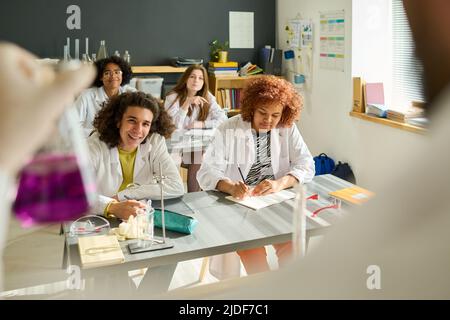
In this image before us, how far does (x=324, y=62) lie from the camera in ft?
13.6

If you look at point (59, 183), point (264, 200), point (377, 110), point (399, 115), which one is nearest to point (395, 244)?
point (59, 183)

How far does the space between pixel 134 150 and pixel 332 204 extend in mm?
953

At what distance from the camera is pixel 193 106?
387cm

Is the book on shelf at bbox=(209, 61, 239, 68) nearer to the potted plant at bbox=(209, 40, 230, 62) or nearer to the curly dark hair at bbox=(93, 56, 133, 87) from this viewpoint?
the potted plant at bbox=(209, 40, 230, 62)

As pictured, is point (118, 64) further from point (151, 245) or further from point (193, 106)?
point (151, 245)

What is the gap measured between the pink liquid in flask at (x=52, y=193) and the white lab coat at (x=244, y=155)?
2.01 meters

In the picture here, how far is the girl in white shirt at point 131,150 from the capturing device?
2.07 m

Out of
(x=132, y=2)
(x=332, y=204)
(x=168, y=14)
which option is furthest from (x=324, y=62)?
(x=332, y=204)

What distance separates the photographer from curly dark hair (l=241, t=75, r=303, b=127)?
241 centimetres

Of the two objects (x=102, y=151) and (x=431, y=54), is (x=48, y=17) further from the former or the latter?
(x=431, y=54)

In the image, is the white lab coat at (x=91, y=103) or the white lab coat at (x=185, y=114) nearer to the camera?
the white lab coat at (x=91, y=103)

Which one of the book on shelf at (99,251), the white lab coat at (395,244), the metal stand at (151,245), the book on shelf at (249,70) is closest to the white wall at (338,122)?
the book on shelf at (249,70)

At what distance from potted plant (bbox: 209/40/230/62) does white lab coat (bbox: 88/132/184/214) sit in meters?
2.48

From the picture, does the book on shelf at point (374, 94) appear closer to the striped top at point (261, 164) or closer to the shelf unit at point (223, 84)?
the shelf unit at point (223, 84)
